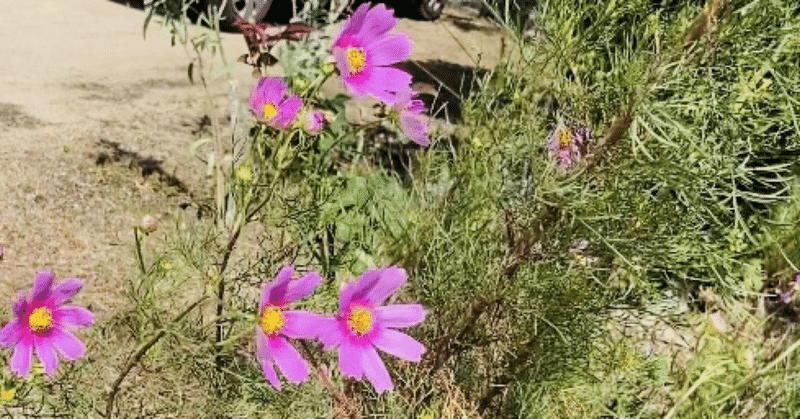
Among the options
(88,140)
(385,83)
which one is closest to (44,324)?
(385,83)

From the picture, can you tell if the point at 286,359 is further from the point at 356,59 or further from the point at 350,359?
the point at 356,59

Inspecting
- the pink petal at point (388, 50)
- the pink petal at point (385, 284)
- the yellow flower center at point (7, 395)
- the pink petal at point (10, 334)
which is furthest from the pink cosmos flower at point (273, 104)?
the yellow flower center at point (7, 395)

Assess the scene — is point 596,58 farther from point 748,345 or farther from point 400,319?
point 748,345

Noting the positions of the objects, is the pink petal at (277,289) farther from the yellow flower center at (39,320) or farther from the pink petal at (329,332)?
the yellow flower center at (39,320)

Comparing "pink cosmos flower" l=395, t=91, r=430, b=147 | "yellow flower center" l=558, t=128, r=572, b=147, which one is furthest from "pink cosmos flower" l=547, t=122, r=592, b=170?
"pink cosmos flower" l=395, t=91, r=430, b=147

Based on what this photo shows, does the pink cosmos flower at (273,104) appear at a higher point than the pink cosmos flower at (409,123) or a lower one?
higher

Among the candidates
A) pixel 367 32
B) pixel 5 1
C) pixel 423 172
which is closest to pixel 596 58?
pixel 423 172

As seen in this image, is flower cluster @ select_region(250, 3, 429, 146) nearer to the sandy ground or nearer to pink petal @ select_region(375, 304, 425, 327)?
pink petal @ select_region(375, 304, 425, 327)
